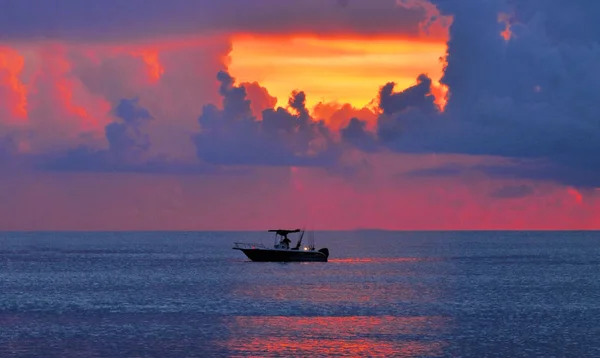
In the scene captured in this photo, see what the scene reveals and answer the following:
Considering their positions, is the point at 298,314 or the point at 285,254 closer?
the point at 298,314

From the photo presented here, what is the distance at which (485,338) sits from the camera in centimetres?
8250

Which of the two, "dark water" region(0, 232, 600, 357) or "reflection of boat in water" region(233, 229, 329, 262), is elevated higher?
"reflection of boat in water" region(233, 229, 329, 262)

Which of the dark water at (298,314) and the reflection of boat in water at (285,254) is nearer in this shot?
the dark water at (298,314)

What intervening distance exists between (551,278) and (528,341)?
280ft

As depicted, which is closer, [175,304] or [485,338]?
[485,338]

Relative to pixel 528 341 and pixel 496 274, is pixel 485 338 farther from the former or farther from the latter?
pixel 496 274

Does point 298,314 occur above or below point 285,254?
below

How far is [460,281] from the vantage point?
5994 inches

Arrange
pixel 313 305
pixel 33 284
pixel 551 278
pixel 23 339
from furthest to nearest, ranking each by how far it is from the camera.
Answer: pixel 551 278 → pixel 33 284 → pixel 313 305 → pixel 23 339

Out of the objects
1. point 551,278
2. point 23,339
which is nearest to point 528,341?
point 23,339

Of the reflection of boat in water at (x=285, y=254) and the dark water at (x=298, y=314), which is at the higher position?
the reflection of boat in water at (x=285, y=254)

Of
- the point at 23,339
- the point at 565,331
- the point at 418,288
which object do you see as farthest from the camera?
the point at 418,288

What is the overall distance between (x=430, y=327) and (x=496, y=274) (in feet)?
288

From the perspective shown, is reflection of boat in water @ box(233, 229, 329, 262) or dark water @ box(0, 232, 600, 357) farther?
reflection of boat in water @ box(233, 229, 329, 262)
